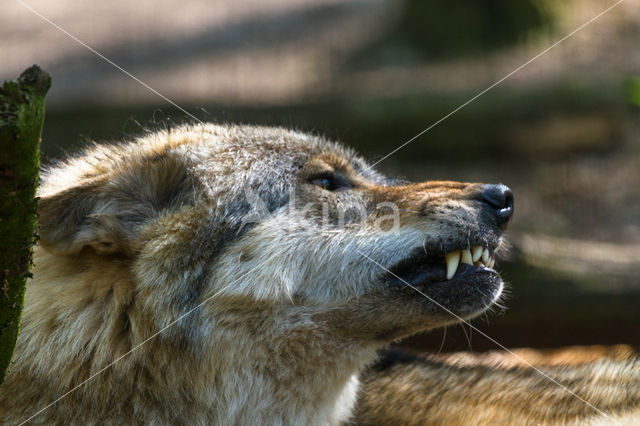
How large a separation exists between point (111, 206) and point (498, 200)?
1873mm

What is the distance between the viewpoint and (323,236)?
11.0 ft

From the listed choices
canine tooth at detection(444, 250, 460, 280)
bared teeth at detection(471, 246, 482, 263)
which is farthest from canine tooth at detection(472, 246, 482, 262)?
canine tooth at detection(444, 250, 460, 280)

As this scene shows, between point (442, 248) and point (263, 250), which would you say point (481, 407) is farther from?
point (263, 250)

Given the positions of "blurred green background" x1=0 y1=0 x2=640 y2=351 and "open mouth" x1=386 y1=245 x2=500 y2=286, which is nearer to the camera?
"open mouth" x1=386 y1=245 x2=500 y2=286

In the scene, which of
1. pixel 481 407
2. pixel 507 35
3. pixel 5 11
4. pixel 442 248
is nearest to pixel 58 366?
pixel 442 248

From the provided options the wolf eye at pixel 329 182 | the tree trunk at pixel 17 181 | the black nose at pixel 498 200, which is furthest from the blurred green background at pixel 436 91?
the tree trunk at pixel 17 181

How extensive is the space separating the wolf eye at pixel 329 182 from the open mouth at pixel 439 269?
63 cm

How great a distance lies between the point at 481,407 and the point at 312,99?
6.35 metres

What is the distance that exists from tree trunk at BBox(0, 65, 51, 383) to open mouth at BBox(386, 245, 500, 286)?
1758 mm

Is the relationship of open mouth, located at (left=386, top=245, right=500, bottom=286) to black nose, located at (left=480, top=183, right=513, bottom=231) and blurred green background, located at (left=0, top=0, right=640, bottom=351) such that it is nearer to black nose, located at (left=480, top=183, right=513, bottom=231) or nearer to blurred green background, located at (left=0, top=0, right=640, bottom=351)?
black nose, located at (left=480, top=183, right=513, bottom=231)

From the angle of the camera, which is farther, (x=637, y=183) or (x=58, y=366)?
(x=637, y=183)

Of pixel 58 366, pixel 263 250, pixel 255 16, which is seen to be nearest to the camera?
pixel 58 366

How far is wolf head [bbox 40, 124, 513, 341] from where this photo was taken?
309cm

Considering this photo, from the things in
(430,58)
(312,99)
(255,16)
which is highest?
(255,16)
